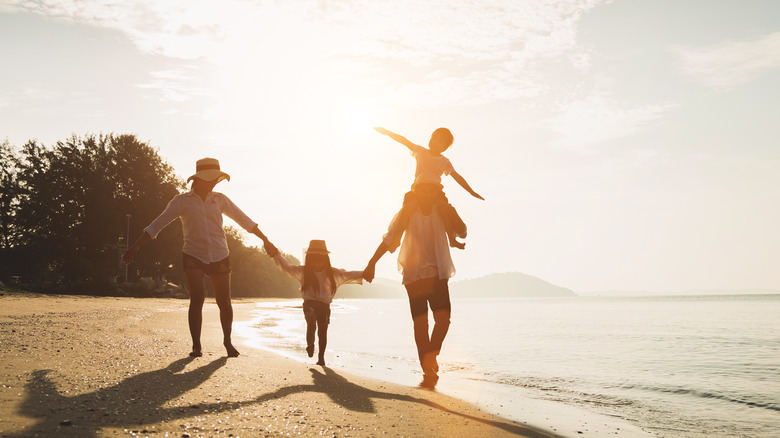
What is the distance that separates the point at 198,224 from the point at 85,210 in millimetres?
45873

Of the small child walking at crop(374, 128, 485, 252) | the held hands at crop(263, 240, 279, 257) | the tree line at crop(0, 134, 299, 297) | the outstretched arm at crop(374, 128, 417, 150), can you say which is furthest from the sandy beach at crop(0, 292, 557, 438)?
the tree line at crop(0, 134, 299, 297)

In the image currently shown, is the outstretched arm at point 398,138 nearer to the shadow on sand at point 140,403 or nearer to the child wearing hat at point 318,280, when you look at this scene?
the child wearing hat at point 318,280

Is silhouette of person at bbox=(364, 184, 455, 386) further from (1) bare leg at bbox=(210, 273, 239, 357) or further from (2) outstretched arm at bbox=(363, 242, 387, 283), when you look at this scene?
(1) bare leg at bbox=(210, 273, 239, 357)

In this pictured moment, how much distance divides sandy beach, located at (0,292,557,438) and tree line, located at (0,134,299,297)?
4358 cm

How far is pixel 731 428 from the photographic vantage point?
6113 mm

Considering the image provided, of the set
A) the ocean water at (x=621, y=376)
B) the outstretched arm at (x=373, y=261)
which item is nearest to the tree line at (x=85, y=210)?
the ocean water at (x=621, y=376)

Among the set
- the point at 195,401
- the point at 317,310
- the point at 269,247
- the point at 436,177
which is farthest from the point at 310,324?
the point at 195,401

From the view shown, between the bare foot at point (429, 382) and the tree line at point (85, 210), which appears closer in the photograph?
the bare foot at point (429, 382)

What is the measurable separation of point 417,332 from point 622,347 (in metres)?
12.0

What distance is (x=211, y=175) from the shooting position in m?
6.87

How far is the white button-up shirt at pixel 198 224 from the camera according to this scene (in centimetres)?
664

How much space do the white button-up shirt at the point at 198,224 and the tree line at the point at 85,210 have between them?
139ft

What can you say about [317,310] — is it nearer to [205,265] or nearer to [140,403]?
[205,265]

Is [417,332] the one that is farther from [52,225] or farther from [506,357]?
[52,225]
